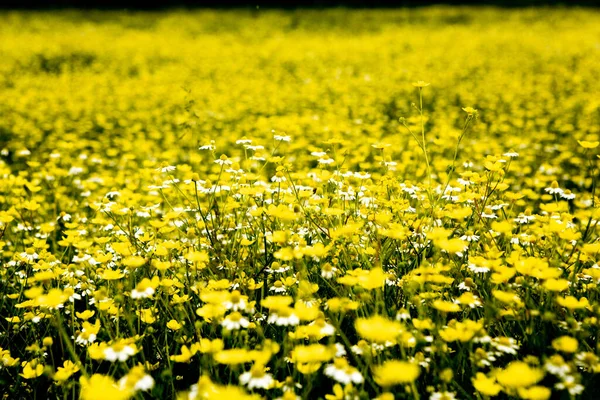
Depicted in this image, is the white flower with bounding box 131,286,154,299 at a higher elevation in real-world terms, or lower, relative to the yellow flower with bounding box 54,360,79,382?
higher

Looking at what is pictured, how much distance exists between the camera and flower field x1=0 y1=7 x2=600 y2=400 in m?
1.76

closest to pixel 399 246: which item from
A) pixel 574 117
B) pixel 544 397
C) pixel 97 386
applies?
pixel 544 397

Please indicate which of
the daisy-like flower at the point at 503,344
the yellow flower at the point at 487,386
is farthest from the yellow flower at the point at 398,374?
the daisy-like flower at the point at 503,344

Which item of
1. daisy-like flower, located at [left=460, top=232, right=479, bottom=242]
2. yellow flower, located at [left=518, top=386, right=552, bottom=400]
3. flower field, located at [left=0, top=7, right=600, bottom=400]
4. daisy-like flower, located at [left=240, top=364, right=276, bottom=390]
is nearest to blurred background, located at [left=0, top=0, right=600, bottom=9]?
flower field, located at [left=0, top=7, right=600, bottom=400]

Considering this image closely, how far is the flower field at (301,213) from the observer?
5.76 feet

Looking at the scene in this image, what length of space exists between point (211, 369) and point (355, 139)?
12.8 feet

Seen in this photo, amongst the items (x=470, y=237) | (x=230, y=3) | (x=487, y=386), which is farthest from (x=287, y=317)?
(x=230, y=3)

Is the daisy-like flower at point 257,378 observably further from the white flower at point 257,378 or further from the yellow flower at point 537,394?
the yellow flower at point 537,394

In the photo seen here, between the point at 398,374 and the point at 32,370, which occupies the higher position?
the point at 398,374

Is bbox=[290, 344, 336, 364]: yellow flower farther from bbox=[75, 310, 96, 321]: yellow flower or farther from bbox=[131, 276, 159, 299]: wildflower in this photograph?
bbox=[75, 310, 96, 321]: yellow flower

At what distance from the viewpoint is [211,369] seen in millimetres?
1878

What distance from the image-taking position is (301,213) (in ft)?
8.79

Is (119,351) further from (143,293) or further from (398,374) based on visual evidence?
(398,374)

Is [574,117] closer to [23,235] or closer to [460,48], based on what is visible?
[23,235]
